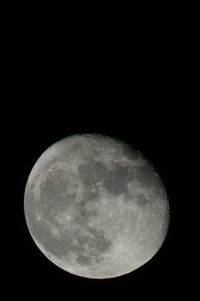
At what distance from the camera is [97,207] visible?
5.37 m

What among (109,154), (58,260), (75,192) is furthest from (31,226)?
(109,154)

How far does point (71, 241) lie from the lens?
5508 mm

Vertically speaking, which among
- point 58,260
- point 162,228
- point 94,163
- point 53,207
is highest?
point 94,163

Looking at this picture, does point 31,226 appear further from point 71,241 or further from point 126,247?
point 126,247

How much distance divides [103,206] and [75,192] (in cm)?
37

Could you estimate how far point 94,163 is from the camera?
5547mm

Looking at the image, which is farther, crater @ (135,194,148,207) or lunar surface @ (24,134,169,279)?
crater @ (135,194,148,207)

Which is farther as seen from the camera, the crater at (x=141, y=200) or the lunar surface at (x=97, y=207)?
the crater at (x=141, y=200)

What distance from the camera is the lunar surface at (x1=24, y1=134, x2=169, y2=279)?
17.7 ft

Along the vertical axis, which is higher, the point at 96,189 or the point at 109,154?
the point at 109,154

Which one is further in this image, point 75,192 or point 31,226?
point 31,226

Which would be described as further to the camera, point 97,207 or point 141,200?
point 141,200

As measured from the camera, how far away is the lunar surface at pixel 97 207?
17.7 feet

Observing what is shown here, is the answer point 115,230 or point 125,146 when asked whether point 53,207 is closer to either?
point 115,230
